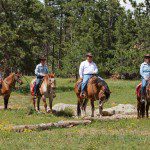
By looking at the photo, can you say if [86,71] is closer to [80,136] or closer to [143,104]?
[143,104]

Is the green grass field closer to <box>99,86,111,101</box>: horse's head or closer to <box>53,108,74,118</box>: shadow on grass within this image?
<box>53,108,74,118</box>: shadow on grass

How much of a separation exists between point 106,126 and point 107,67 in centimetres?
3884

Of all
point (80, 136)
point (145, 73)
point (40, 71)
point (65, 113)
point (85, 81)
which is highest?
point (40, 71)

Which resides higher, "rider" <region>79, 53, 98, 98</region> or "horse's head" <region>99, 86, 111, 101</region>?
"rider" <region>79, 53, 98, 98</region>

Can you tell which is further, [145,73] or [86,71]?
[86,71]

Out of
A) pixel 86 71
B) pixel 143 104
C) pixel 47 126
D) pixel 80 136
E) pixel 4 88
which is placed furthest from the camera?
pixel 4 88

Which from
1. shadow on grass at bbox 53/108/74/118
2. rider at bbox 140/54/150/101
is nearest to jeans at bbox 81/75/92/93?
shadow on grass at bbox 53/108/74/118

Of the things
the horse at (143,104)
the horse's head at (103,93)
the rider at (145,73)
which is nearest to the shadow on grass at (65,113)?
the horse's head at (103,93)

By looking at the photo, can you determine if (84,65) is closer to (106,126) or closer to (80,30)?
(106,126)

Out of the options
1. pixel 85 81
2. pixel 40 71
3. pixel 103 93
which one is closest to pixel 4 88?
pixel 40 71

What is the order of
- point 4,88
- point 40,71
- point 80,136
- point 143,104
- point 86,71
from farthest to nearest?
point 4,88
point 40,71
point 86,71
point 143,104
point 80,136

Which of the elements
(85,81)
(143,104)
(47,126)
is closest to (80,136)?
(47,126)

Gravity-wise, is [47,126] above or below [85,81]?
below

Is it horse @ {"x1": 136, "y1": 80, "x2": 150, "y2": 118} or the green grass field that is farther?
horse @ {"x1": 136, "y1": 80, "x2": 150, "y2": 118}
